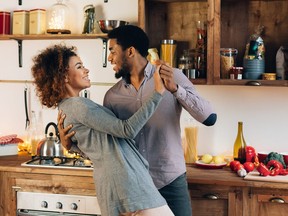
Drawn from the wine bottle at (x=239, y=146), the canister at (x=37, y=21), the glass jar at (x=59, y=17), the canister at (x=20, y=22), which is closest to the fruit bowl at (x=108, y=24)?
the glass jar at (x=59, y=17)

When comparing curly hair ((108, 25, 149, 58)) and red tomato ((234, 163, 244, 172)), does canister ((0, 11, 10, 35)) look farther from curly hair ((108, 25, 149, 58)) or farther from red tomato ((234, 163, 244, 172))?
red tomato ((234, 163, 244, 172))

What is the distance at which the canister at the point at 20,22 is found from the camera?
11.9ft

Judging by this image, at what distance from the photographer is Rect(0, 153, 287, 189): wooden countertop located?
2.74 meters

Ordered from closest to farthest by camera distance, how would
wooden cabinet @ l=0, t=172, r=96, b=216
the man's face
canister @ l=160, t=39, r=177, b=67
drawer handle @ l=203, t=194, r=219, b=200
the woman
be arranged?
1. the woman
2. the man's face
3. drawer handle @ l=203, t=194, r=219, b=200
4. wooden cabinet @ l=0, t=172, r=96, b=216
5. canister @ l=160, t=39, r=177, b=67

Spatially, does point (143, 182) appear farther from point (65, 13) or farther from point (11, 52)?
point (11, 52)

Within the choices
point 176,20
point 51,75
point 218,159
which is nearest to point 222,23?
point 176,20

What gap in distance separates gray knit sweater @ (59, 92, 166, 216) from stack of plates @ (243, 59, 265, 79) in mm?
1118

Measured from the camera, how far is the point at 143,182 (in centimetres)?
212

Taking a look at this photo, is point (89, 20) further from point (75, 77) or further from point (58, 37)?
point (75, 77)

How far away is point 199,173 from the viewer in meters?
2.97

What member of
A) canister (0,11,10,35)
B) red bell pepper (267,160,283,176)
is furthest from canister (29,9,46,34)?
red bell pepper (267,160,283,176)

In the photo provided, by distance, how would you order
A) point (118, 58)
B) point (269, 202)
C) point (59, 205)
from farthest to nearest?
1. point (59, 205)
2. point (269, 202)
3. point (118, 58)

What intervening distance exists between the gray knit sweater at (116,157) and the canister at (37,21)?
5.12 ft

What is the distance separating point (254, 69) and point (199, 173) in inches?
27.3
